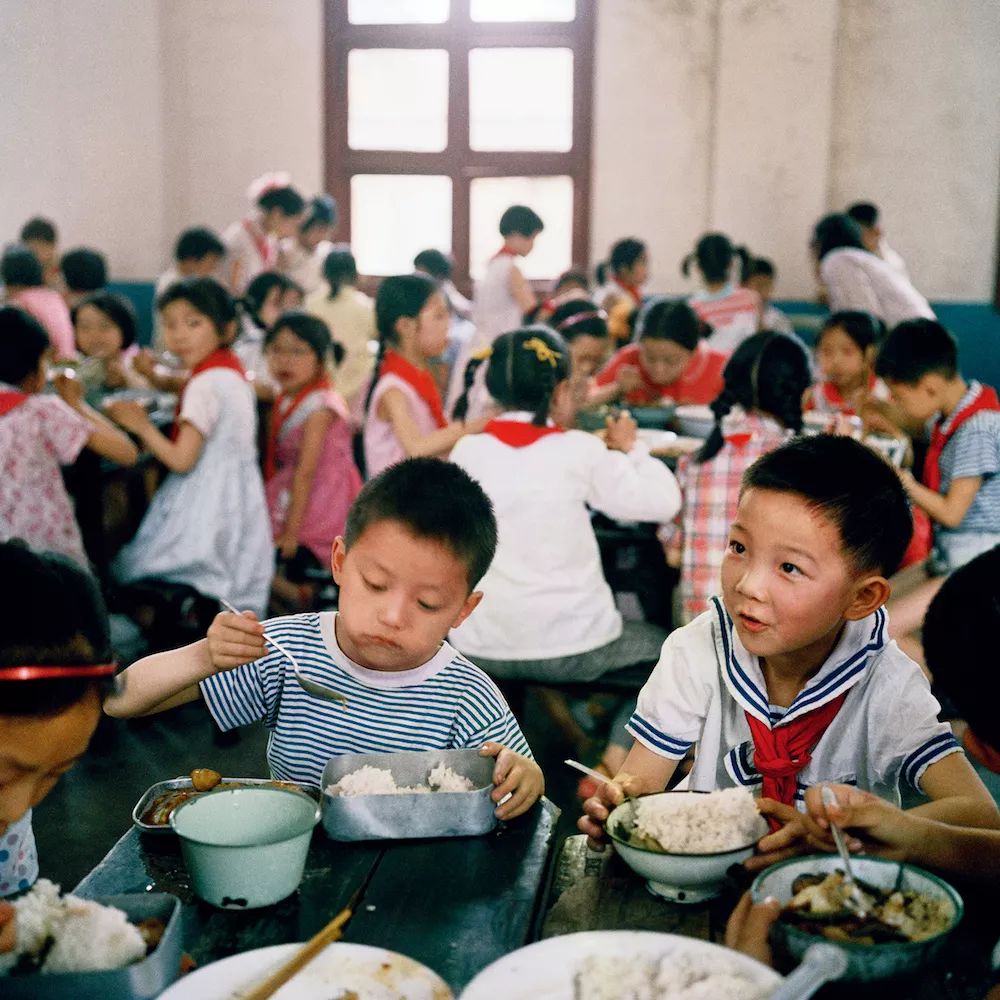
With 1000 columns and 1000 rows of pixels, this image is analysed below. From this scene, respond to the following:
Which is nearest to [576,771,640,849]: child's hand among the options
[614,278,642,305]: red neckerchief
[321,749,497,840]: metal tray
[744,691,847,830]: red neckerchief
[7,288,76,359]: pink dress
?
[321,749,497,840]: metal tray

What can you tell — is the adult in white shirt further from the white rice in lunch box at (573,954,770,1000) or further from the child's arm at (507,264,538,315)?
the white rice in lunch box at (573,954,770,1000)

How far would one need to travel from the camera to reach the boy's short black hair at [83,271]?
19.4 ft

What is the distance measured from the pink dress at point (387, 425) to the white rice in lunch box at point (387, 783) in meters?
2.59

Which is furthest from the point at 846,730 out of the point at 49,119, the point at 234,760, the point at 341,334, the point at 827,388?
the point at 49,119

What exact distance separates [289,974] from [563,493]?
1949mm

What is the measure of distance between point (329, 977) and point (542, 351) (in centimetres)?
214

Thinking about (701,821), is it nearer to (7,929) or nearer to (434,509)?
(434,509)

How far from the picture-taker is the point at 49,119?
7074 millimetres

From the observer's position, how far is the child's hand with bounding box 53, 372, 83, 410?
370 cm

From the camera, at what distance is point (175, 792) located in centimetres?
147

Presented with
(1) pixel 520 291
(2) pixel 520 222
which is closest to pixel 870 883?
(1) pixel 520 291

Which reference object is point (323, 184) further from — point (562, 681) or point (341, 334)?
point (562, 681)

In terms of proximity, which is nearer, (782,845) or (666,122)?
(782,845)

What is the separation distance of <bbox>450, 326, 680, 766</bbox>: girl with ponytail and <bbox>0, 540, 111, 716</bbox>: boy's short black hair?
173 cm
